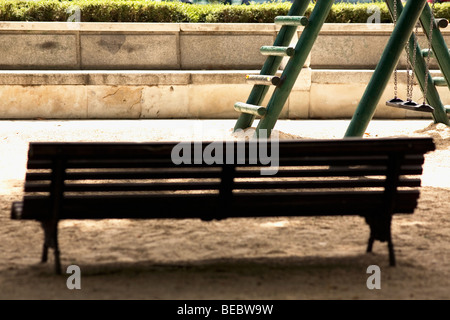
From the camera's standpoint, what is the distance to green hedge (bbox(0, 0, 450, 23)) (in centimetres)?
1227

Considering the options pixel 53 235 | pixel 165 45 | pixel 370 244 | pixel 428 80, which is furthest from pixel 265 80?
pixel 53 235

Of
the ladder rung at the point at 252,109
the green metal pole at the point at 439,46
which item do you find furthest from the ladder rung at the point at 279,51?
the green metal pole at the point at 439,46

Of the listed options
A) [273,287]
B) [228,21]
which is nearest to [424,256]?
[273,287]

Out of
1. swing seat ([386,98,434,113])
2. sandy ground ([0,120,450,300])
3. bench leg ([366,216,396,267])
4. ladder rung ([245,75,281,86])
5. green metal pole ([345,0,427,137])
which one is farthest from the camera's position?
ladder rung ([245,75,281,86])

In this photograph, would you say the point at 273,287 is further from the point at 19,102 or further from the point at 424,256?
the point at 19,102

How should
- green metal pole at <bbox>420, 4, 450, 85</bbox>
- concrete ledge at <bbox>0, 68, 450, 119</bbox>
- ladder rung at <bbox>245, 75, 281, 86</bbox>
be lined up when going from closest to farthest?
ladder rung at <bbox>245, 75, 281, 86</bbox>
green metal pole at <bbox>420, 4, 450, 85</bbox>
concrete ledge at <bbox>0, 68, 450, 119</bbox>

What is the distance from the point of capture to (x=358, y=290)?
399 cm

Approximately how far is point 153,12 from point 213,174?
28.0 ft

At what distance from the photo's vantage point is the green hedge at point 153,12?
12.3 m

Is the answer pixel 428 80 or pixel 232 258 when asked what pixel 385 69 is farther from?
pixel 232 258

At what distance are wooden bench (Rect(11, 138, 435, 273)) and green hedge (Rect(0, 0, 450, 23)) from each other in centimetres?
837

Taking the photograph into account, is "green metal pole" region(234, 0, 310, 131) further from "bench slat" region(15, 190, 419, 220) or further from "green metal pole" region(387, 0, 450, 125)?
"bench slat" region(15, 190, 419, 220)

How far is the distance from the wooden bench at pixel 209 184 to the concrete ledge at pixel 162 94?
22.9 feet

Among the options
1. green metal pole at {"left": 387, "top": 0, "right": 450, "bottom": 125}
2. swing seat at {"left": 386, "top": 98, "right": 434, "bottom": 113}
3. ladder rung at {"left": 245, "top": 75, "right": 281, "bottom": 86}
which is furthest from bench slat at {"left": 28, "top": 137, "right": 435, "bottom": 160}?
green metal pole at {"left": 387, "top": 0, "right": 450, "bottom": 125}
